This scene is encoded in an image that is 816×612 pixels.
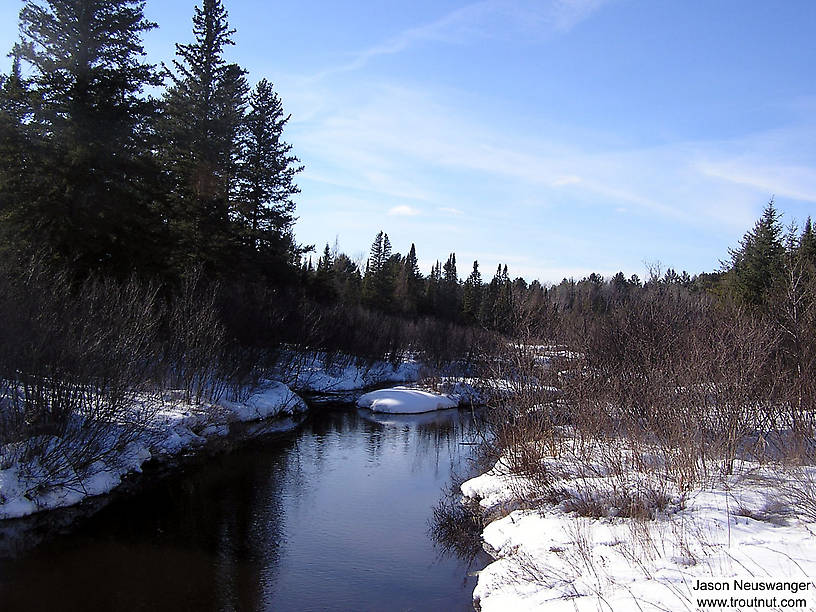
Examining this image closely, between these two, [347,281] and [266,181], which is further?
[347,281]

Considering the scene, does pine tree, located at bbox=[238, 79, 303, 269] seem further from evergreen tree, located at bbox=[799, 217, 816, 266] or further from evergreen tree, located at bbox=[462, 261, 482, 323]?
evergreen tree, located at bbox=[462, 261, 482, 323]

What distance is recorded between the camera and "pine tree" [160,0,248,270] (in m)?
27.2

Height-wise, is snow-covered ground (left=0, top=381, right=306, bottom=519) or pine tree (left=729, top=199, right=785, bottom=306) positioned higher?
pine tree (left=729, top=199, right=785, bottom=306)

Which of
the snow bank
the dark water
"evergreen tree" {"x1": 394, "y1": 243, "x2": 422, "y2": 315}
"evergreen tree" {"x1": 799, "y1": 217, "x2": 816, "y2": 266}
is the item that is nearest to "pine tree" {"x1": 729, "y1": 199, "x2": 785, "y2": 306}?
"evergreen tree" {"x1": 799, "y1": 217, "x2": 816, "y2": 266}

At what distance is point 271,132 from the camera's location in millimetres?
34125

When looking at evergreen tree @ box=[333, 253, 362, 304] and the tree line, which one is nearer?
the tree line

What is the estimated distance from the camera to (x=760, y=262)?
3134 centimetres

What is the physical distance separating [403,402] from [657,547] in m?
20.2

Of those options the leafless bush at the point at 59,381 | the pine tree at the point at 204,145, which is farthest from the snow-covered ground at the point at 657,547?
the pine tree at the point at 204,145

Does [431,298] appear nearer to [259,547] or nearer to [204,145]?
[204,145]

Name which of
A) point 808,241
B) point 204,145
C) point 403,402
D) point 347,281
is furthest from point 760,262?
point 347,281

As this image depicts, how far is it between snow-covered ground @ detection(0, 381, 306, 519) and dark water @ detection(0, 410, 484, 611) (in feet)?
2.57

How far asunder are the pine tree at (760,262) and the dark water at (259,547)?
841 inches

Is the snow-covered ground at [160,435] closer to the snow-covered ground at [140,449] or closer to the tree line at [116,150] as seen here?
the snow-covered ground at [140,449]
